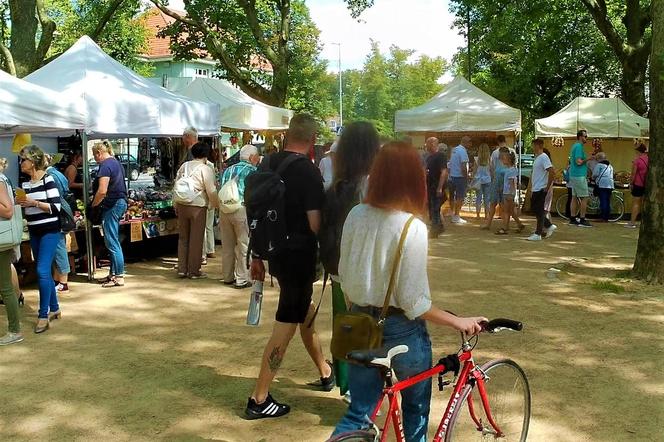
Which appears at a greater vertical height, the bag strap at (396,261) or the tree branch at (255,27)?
the tree branch at (255,27)

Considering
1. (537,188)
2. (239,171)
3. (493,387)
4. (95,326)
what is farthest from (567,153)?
(493,387)

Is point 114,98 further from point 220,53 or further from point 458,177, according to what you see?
point 220,53

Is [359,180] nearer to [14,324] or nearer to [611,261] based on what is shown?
[14,324]

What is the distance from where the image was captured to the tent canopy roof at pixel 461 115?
14133 millimetres

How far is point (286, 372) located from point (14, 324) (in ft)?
8.08

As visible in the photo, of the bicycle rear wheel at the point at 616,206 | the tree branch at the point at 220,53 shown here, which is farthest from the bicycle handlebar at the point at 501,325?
the tree branch at the point at 220,53

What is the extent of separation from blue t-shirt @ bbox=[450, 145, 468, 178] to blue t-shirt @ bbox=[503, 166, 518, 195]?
64.7 inches

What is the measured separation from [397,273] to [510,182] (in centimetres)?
989

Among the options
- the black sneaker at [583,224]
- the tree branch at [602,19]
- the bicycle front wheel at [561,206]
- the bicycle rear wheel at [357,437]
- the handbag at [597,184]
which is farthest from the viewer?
the tree branch at [602,19]

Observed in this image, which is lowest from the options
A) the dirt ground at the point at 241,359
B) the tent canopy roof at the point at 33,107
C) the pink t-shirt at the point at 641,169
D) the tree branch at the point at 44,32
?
the dirt ground at the point at 241,359

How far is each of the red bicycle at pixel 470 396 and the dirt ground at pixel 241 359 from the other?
601 millimetres

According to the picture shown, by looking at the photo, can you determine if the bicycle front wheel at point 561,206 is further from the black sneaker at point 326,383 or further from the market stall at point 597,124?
the black sneaker at point 326,383

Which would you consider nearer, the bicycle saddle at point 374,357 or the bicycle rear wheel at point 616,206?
the bicycle saddle at point 374,357

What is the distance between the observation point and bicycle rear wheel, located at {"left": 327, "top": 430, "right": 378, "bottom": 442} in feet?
7.66
